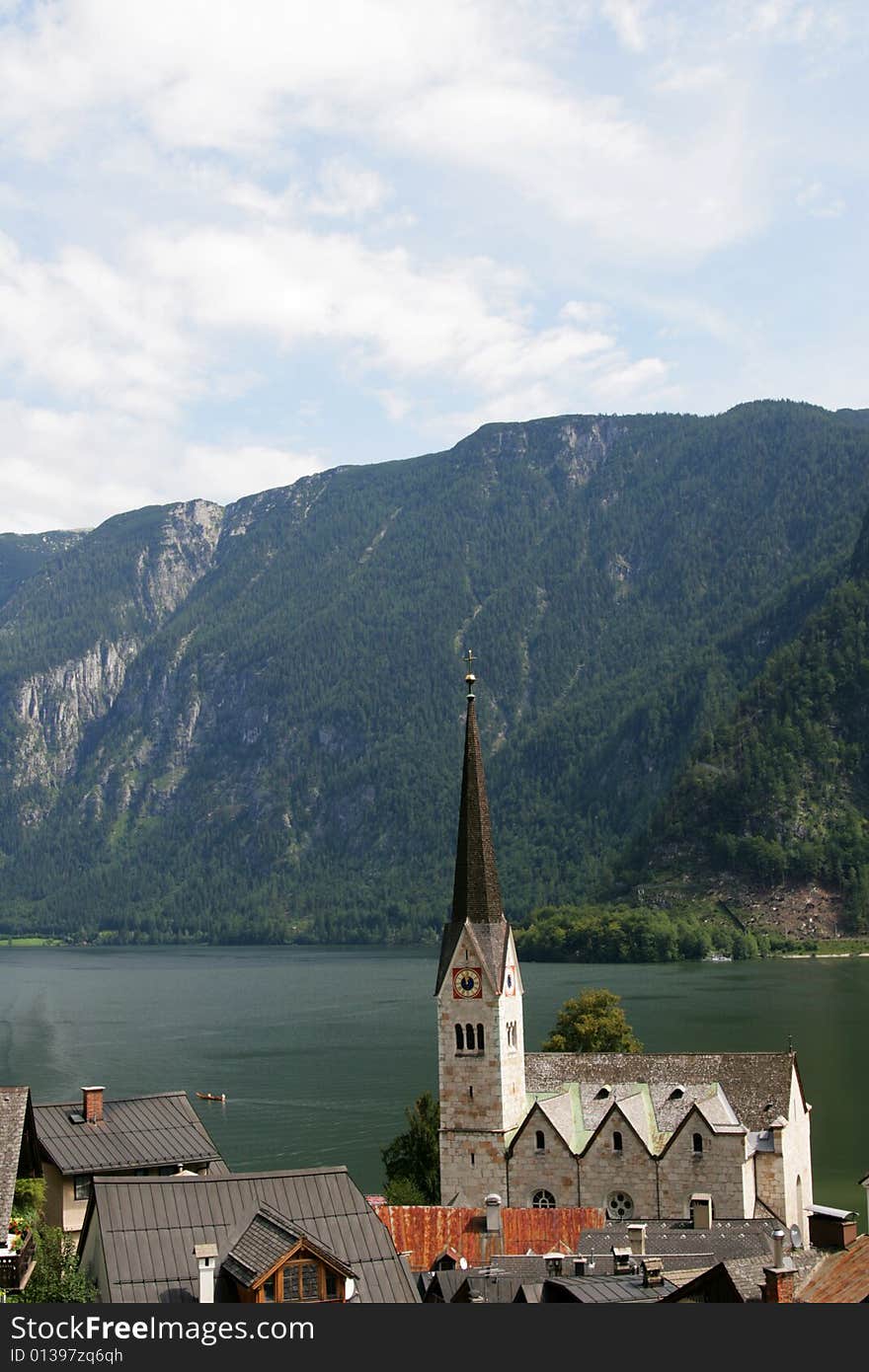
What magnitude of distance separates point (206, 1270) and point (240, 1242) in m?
2.26

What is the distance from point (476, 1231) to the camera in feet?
186

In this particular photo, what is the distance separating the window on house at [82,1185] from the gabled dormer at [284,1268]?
1446 centimetres

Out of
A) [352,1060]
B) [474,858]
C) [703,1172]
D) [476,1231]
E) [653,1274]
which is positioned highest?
[474,858]

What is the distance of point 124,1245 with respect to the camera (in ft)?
116

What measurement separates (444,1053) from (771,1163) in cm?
1393

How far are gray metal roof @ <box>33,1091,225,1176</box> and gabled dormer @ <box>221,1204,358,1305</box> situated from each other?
50.3 feet

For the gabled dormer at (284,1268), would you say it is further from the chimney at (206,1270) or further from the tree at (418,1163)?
the tree at (418,1163)

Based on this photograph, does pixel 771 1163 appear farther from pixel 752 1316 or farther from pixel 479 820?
pixel 752 1316

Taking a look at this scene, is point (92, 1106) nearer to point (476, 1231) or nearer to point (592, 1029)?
point (476, 1231)

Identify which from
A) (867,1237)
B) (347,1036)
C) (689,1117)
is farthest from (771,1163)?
(347,1036)

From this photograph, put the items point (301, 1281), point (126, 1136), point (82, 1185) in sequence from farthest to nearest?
point (126, 1136) < point (82, 1185) < point (301, 1281)

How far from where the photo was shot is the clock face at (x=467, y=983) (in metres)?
69.2

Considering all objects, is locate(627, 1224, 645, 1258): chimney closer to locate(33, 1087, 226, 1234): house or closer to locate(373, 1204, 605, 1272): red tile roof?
locate(373, 1204, 605, 1272): red tile roof

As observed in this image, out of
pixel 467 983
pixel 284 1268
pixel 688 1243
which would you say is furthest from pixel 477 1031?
pixel 284 1268
